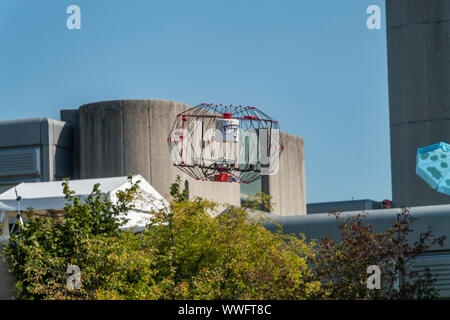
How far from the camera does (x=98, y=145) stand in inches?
1718

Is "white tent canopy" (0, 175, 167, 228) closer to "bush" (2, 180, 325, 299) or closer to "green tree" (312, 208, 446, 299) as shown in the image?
"bush" (2, 180, 325, 299)

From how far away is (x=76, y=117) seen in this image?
45406 mm

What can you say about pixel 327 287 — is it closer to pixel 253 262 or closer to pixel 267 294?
pixel 267 294

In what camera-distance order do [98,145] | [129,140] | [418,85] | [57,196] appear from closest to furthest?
[57,196], [418,85], [129,140], [98,145]

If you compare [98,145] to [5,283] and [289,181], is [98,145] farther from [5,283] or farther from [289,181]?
[5,283]

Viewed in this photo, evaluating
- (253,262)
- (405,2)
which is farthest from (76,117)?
(253,262)

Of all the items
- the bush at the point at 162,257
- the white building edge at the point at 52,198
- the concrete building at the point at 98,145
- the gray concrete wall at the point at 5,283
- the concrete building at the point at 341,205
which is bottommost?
the concrete building at the point at 341,205

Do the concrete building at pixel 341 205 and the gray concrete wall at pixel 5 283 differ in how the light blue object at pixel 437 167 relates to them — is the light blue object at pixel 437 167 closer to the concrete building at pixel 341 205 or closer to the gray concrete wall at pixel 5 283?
the gray concrete wall at pixel 5 283

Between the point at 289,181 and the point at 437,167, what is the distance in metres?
32.5

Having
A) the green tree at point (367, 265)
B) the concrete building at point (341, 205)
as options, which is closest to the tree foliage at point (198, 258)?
the green tree at point (367, 265)

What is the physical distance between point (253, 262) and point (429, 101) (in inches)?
998

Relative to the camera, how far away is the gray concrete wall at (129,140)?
43.2 m

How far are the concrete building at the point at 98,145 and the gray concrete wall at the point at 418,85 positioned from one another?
1064cm

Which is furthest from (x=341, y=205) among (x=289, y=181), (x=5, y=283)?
(x=5, y=283)
